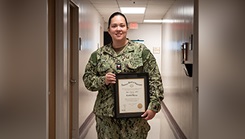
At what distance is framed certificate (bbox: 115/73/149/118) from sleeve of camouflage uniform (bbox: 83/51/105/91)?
0.35ft

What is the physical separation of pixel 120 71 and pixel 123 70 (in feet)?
0.07

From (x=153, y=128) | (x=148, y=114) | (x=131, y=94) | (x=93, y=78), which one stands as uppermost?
(x=93, y=78)

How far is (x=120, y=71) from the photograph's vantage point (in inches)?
84.5

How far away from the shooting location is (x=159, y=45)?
12.3 m

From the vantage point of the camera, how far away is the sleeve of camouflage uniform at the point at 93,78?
2119 millimetres

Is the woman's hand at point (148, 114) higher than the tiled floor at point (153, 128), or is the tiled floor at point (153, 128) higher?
the woman's hand at point (148, 114)

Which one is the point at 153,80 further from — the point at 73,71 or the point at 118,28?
the point at 73,71
